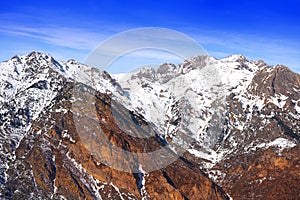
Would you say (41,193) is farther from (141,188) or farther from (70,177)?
(141,188)

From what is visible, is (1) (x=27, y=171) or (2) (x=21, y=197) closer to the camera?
(2) (x=21, y=197)

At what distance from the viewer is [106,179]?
198 metres

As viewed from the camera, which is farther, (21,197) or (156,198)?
(156,198)

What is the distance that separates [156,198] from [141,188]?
27.8 ft

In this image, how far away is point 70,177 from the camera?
639 feet

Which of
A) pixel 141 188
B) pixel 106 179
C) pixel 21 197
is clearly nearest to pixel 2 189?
pixel 21 197

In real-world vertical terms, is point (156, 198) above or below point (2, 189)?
below

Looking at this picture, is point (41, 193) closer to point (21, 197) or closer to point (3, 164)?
point (21, 197)

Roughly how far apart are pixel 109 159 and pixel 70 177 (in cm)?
1966

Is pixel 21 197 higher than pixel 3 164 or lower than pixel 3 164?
lower

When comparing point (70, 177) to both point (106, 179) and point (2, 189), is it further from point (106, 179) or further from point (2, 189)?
point (2, 189)

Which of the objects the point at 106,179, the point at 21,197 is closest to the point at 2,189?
the point at 21,197

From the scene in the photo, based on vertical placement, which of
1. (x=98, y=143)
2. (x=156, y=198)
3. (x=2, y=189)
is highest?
(x=98, y=143)

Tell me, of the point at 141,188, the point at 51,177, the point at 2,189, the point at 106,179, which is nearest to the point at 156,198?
the point at 141,188
